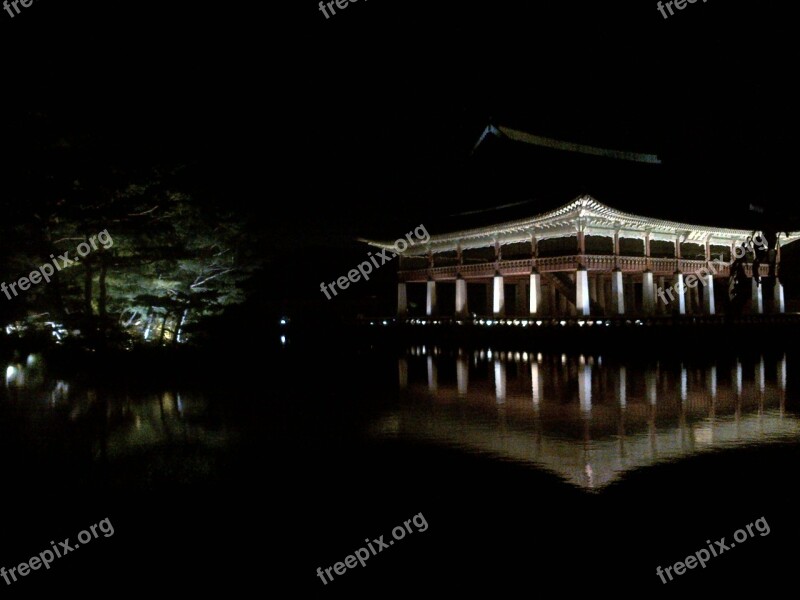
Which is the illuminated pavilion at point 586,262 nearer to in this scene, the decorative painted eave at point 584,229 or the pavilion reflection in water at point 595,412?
the decorative painted eave at point 584,229

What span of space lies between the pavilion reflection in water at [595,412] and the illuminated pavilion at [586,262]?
1108cm

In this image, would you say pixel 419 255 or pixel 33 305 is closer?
pixel 33 305

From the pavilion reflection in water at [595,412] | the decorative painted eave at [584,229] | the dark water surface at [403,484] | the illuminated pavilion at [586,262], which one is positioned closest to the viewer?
the dark water surface at [403,484]

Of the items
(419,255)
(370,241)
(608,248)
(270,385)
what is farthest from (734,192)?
(270,385)

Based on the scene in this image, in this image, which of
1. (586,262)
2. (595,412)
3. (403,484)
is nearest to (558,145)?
(586,262)

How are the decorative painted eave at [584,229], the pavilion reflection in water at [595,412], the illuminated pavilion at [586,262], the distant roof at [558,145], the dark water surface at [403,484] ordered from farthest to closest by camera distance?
the distant roof at [558,145]
the illuminated pavilion at [586,262]
the decorative painted eave at [584,229]
the pavilion reflection in water at [595,412]
the dark water surface at [403,484]

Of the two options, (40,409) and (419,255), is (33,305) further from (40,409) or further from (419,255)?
Answer: (419,255)

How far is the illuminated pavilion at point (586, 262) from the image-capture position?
31016 mm

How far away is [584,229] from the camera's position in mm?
30828

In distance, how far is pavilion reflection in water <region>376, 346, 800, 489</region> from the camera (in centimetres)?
910

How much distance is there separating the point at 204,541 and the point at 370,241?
36.5m

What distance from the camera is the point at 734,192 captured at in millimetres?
42438

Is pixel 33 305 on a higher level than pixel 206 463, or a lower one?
higher

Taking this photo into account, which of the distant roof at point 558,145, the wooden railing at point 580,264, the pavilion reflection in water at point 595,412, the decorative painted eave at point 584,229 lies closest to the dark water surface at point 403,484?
the pavilion reflection in water at point 595,412
